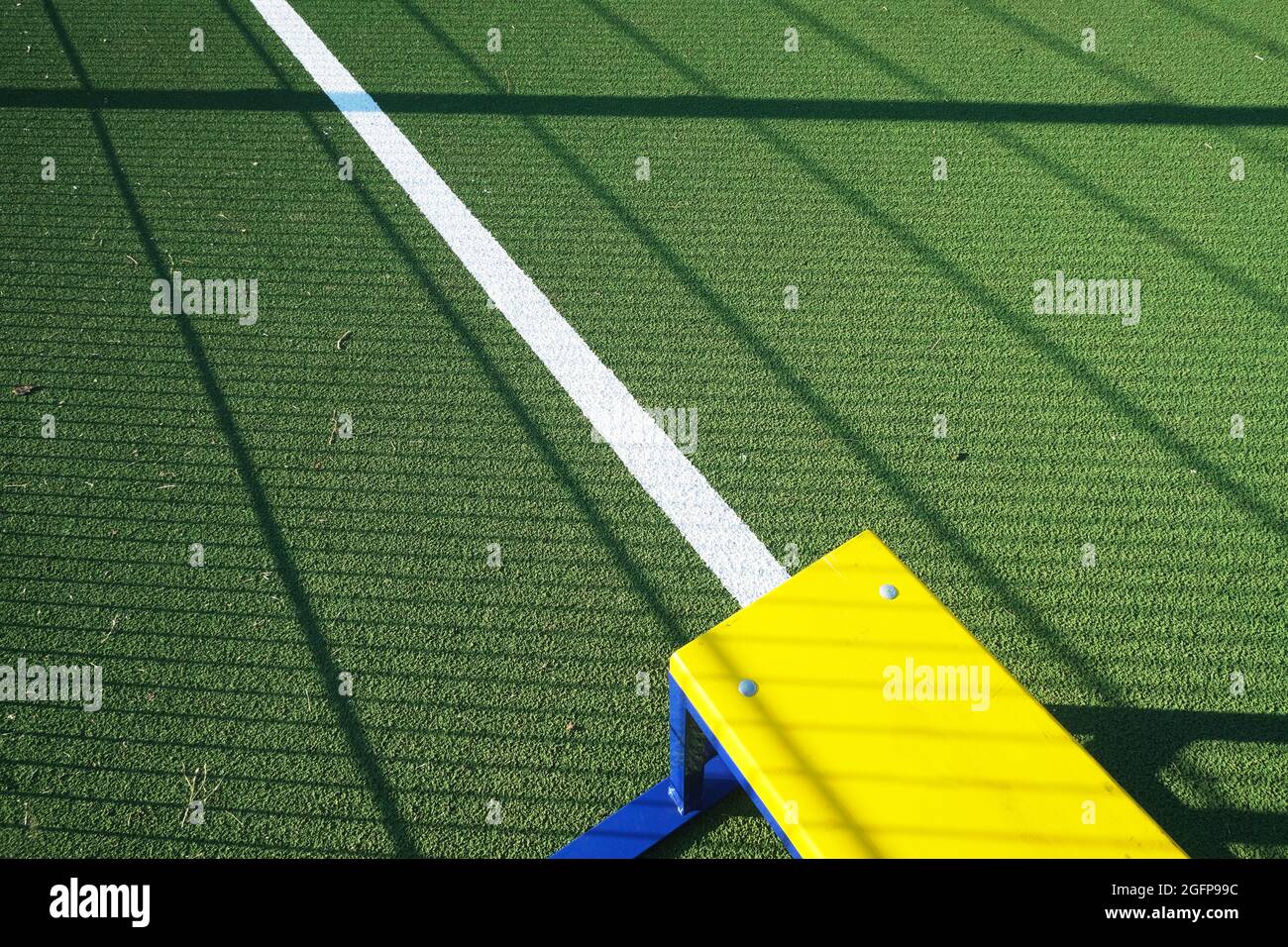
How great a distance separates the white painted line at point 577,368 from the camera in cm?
364

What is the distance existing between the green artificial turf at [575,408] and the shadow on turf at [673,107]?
0.03 m

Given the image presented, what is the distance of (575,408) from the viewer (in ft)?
13.5

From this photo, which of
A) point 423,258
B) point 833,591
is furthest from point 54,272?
point 833,591

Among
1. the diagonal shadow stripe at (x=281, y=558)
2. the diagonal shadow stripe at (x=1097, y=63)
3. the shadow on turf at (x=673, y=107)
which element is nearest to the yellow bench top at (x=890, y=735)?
the diagonal shadow stripe at (x=281, y=558)

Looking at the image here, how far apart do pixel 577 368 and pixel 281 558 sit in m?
1.35

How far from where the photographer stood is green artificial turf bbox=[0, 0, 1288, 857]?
320 cm

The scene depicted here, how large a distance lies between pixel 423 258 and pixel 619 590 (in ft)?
6.55

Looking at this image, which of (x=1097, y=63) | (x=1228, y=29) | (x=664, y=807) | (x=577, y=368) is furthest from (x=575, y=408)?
(x=1228, y=29)

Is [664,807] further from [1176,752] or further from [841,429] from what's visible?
[841,429]

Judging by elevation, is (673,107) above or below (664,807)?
above

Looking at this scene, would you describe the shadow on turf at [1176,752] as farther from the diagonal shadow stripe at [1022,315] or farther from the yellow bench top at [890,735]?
the diagonal shadow stripe at [1022,315]

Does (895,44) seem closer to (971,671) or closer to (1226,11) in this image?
(1226,11)

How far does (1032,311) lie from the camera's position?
4.39 metres

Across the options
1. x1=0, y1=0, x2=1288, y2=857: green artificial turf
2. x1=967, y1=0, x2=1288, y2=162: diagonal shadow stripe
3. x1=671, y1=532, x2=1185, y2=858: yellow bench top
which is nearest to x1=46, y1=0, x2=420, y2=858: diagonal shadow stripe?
x1=0, y1=0, x2=1288, y2=857: green artificial turf
